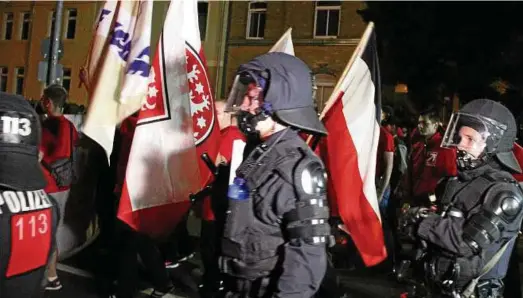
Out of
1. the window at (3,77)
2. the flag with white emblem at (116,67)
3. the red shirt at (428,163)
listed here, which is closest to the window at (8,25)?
the window at (3,77)

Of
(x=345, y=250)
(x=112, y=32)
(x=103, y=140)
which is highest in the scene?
(x=112, y=32)

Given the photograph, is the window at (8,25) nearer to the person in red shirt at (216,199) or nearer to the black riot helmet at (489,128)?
the person in red shirt at (216,199)

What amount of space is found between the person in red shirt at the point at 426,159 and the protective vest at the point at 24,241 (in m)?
4.27

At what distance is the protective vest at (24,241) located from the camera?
2.23 metres

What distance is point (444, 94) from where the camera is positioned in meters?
13.2

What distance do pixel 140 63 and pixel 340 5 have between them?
67.6 feet

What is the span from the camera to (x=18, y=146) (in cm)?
229

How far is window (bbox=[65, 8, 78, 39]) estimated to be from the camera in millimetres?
31188

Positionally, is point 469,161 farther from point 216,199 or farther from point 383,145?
point 383,145

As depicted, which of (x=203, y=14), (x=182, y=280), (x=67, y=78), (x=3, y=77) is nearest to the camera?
(x=182, y=280)

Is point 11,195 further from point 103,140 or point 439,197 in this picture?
point 103,140

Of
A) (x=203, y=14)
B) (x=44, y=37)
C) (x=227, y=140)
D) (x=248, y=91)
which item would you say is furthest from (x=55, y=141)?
(x=44, y=37)

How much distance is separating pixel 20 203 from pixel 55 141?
330 centimetres

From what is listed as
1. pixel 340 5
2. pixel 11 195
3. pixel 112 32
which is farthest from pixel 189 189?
pixel 340 5
